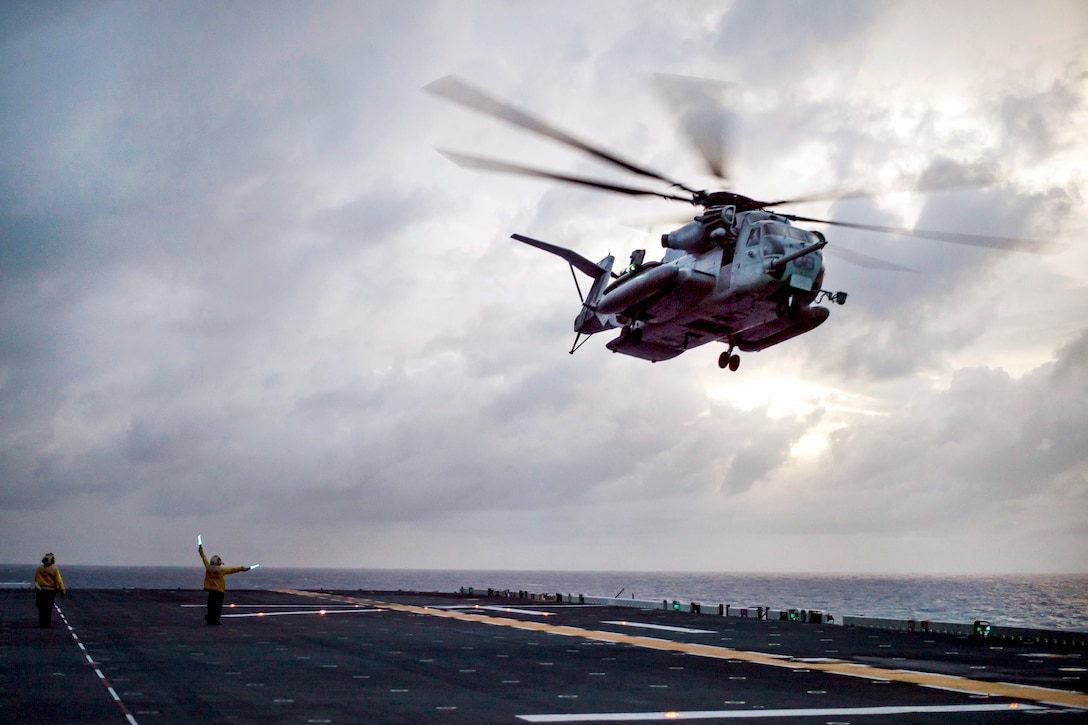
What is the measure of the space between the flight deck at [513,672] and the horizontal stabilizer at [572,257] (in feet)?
41.3

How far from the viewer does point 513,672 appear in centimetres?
1952

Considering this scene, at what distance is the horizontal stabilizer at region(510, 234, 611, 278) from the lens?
33594mm

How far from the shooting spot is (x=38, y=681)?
17016 mm

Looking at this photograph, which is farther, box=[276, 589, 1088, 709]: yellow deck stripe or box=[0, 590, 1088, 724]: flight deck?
box=[276, 589, 1088, 709]: yellow deck stripe

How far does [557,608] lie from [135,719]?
31871 mm

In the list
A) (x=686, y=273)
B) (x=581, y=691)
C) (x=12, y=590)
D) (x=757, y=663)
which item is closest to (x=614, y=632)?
(x=757, y=663)

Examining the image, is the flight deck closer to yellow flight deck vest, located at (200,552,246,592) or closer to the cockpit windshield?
yellow flight deck vest, located at (200,552,246,592)

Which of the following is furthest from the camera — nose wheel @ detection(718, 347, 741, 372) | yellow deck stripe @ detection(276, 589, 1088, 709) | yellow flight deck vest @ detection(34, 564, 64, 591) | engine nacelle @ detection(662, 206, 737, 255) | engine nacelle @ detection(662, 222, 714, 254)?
nose wheel @ detection(718, 347, 741, 372)

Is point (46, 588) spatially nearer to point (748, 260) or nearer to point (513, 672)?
point (513, 672)

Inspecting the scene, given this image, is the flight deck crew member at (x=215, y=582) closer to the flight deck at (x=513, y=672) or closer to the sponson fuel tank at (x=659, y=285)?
the flight deck at (x=513, y=672)

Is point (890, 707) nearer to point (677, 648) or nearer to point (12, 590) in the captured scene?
point (677, 648)

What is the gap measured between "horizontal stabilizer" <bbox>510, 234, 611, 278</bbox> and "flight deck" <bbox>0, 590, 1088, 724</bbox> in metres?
12.6

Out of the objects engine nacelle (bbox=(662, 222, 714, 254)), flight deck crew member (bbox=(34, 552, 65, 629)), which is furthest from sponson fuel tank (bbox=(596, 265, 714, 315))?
flight deck crew member (bbox=(34, 552, 65, 629))

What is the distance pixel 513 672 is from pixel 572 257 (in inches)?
753
